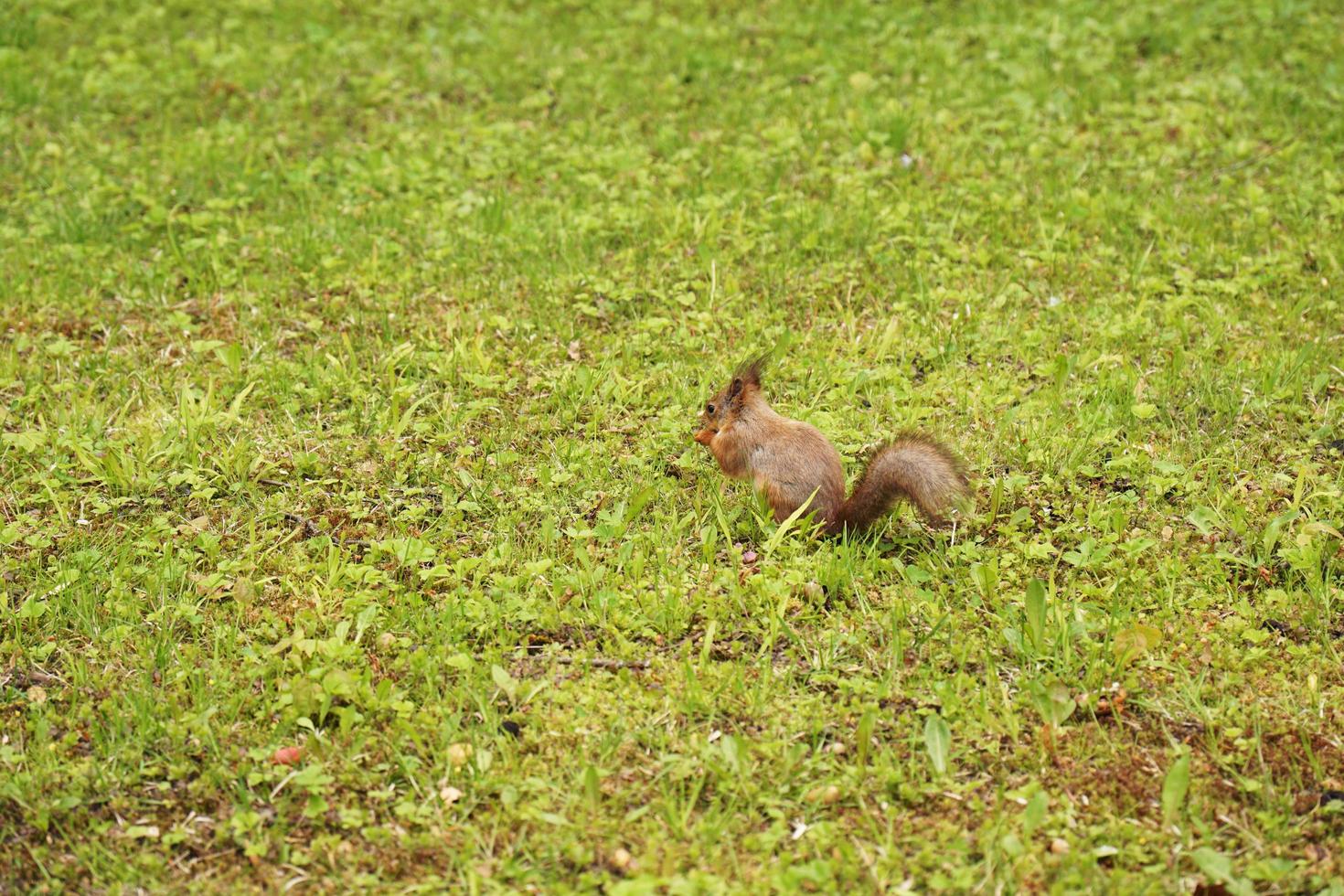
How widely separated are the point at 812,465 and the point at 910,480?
1.24ft

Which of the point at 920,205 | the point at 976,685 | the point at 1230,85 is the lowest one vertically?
the point at 976,685

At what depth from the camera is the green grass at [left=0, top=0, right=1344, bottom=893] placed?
321 cm

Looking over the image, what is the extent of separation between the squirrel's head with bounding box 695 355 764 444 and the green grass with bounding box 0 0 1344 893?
0.64 ft

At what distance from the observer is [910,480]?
380 centimetres

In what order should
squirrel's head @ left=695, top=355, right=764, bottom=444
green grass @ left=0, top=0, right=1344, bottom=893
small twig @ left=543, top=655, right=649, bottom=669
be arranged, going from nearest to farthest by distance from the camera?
green grass @ left=0, top=0, right=1344, bottom=893 → small twig @ left=543, top=655, right=649, bottom=669 → squirrel's head @ left=695, top=355, right=764, bottom=444

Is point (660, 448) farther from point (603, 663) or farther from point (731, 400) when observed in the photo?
point (603, 663)

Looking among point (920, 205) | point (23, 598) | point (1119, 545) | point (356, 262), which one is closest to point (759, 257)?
point (920, 205)

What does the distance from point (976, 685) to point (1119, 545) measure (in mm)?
850

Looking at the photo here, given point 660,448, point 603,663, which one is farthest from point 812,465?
point 603,663

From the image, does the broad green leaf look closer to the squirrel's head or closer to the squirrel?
the squirrel

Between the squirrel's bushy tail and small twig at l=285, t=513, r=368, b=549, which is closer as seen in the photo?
the squirrel's bushy tail

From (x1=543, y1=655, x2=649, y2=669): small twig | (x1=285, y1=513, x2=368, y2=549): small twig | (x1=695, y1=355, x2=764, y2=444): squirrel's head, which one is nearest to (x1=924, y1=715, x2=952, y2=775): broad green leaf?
(x1=543, y1=655, x2=649, y2=669): small twig

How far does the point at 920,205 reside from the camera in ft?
20.2

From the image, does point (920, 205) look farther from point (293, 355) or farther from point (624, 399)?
point (293, 355)
